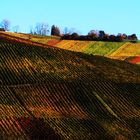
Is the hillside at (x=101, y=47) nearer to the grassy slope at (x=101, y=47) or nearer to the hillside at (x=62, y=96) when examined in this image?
the grassy slope at (x=101, y=47)

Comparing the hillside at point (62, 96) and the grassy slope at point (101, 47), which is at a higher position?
the hillside at point (62, 96)

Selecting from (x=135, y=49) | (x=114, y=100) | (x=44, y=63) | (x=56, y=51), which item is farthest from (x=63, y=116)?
(x=135, y=49)

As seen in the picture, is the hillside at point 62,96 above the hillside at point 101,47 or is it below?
above

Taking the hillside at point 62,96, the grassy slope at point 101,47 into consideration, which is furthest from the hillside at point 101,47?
the hillside at point 62,96

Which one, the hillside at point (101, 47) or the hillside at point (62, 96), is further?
the hillside at point (101, 47)

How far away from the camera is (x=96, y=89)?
148 feet

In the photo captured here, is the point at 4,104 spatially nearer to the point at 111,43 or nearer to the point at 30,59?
the point at 30,59

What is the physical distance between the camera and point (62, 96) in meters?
42.2

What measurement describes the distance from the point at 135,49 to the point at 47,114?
225 ft

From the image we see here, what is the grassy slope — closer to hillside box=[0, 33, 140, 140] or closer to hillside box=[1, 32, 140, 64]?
hillside box=[1, 32, 140, 64]

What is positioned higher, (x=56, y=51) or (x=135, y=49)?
A: (x=56, y=51)

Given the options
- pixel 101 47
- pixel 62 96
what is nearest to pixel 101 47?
pixel 101 47

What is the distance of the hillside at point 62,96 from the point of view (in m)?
36.1

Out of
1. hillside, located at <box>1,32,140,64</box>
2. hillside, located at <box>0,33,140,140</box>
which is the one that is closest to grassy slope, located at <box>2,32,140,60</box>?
hillside, located at <box>1,32,140,64</box>
